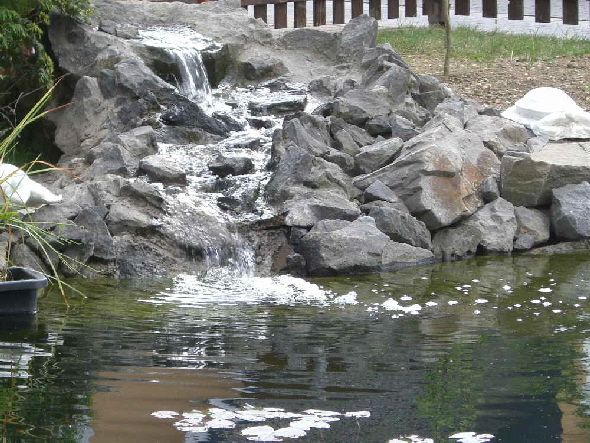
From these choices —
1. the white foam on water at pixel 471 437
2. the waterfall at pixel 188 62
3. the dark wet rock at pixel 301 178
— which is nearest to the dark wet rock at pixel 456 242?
the dark wet rock at pixel 301 178

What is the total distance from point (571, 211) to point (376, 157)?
1880 mm

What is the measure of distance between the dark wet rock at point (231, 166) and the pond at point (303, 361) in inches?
70.0

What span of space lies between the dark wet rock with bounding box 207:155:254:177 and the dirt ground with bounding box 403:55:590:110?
13.4 ft

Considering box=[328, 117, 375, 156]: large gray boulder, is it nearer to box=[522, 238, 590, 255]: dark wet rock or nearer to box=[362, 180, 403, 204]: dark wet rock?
box=[362, 180, 403, 204]: dark wet rock

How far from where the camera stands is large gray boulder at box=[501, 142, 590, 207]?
30.1 feet

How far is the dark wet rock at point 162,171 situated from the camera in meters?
8.86

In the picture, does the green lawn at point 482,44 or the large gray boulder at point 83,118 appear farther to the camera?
the green lawn at point 482,44

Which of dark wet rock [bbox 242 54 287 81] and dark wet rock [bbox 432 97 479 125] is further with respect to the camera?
dark wet rock [bbox 242 54 287 81]

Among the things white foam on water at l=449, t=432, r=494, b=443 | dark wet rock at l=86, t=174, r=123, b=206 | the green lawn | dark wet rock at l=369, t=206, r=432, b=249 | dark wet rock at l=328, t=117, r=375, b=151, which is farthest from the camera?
the green lawn

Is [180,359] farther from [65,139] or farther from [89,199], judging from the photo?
[65,139]

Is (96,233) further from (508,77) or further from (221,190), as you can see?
(508,77)

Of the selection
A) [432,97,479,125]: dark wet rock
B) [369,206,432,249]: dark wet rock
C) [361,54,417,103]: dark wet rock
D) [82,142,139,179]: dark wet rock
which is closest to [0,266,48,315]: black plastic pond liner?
[82,142,139,179]: dark wet rock

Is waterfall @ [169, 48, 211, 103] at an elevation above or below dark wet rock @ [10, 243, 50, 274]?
above

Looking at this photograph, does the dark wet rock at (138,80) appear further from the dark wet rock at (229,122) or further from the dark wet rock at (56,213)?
the dark wet rock at (56,213)
